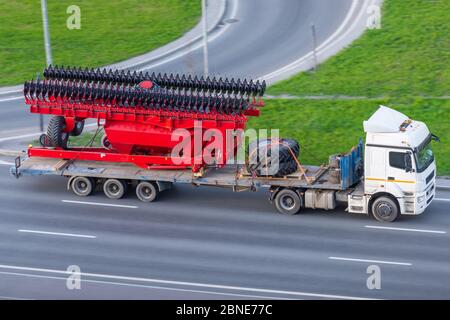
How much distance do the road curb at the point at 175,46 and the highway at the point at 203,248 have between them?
9935mm

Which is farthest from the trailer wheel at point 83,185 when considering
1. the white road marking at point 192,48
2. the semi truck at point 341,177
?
the white road marking at point 192,48

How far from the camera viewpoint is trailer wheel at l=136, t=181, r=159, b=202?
3281 cm

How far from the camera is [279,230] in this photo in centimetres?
3083

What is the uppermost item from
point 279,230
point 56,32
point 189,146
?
point 56,32

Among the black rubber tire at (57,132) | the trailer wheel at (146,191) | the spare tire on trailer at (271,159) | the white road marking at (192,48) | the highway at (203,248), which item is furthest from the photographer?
the white road marking at (192,48)

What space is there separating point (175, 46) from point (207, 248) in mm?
20914

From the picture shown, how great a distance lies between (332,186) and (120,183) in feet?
21.9

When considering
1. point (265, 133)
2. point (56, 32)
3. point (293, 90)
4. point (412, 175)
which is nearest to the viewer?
point (412, 175)

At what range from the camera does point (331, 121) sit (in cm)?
3891

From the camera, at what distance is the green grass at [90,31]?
47.5m

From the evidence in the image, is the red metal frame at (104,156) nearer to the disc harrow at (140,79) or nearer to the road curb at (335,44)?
the disc harrow at (140,79)

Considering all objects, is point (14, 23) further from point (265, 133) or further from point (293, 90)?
point (265, 133)

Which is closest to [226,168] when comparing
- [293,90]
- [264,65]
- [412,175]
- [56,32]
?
[412,175]

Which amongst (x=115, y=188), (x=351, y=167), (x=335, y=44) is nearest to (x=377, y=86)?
(x=335, y=44)
